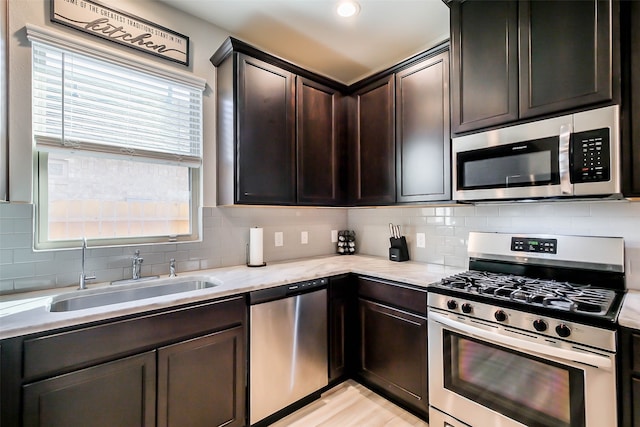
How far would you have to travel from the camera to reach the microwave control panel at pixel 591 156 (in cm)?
141

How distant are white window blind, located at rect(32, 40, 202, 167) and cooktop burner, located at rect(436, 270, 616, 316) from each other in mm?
2058

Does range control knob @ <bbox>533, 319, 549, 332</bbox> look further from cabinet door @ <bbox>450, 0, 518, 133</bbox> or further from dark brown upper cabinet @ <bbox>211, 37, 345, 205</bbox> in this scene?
dark brown upper cabinet @ <bbox>211, 37, 345, 205</bbox>

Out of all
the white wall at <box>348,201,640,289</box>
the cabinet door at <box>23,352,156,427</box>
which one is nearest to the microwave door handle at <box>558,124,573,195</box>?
the white wall at <box>348,201,640,289</box>

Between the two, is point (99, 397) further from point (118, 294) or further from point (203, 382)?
point (118, 294)

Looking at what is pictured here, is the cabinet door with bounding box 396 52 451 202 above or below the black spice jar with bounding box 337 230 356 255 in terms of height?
above

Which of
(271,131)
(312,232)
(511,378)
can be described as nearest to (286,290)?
(312,232)

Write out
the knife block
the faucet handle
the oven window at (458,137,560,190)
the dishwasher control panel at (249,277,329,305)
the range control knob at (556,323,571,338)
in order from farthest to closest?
the knife block
the faucet handle
the dishwasher control panel at (249,277,329,305)
the oven window at (458,137,560,190)
the range control knob at (556,323,571,338)

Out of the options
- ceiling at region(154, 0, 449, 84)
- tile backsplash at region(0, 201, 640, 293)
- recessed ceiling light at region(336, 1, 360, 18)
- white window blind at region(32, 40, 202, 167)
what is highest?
ceiling at region(154, 0, 449, 84)

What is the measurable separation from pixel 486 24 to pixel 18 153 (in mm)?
2786

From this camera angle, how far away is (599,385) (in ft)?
4.00

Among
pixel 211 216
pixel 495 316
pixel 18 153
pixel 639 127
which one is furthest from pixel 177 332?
pixel 639 127

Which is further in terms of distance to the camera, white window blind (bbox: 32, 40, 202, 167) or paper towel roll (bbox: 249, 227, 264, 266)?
paper towel roll (bbox: 249, 227, 264, 266)

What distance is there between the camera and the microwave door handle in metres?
1.50

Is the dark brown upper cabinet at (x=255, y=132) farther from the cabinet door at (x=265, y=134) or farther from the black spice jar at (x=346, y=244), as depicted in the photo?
the black spice jar at (x=346, y=244)
